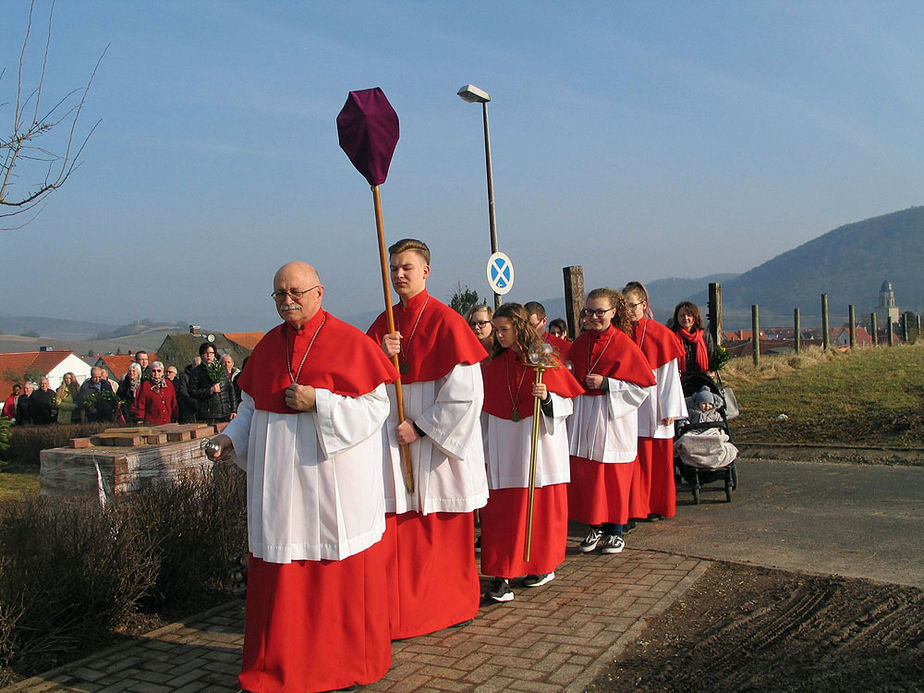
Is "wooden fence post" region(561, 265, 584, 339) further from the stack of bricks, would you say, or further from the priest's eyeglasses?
the priest's eyeglasses

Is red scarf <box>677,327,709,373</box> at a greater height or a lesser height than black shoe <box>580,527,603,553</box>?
greater

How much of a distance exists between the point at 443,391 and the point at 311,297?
119 cm

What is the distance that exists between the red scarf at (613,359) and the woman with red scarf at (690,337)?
254 cm

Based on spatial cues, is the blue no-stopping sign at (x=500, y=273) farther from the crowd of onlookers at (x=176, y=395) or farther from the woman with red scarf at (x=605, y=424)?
the woman with red scarf at (x=605, y=424)

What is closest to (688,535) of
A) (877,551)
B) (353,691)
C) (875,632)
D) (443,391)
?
(877,551)

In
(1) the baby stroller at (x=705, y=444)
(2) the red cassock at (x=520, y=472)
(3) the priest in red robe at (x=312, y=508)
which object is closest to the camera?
(3) the priest in red robe at (x=312, y=508)

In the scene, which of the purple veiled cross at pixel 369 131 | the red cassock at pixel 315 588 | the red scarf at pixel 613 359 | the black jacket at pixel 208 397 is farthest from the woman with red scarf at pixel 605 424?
the black jacket at pixel 208 397

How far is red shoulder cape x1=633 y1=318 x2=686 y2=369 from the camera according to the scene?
8.70 m

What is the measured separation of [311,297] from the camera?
4.63 meters

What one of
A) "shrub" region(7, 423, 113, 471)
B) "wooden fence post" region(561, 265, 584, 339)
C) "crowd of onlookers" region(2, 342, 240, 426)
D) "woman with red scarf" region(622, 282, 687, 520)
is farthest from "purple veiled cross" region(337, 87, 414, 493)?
"shrub" region(7, 423, 113, 471)

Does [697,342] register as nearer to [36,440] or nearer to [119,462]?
[119,462]

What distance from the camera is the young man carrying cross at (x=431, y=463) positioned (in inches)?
213

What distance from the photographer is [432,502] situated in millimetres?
5461

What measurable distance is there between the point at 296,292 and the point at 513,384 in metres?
2.58
